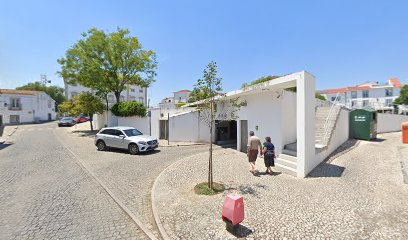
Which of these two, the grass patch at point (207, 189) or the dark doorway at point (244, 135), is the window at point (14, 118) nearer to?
the dark doorway at point (244, 135)

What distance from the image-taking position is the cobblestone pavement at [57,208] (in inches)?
168

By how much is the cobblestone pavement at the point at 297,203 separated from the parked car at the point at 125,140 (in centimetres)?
425

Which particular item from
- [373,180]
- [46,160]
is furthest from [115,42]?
[373,180]

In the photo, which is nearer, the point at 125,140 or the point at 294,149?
the point at 294,149

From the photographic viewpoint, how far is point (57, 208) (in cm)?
532

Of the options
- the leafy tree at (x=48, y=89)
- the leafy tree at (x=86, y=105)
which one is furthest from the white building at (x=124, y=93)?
the leafy tree at (x=86, y=105)

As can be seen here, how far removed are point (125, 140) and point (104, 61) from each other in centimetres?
1443

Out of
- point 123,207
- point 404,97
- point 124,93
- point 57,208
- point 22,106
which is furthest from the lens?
point 124,93

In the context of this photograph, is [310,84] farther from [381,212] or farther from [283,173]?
[381,212]

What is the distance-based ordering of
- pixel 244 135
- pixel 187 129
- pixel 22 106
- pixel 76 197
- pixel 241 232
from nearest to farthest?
1. pixel 241 232
2. pixel 76 197
3. pixel 244 135
4. pixel 187 129
5. pixel 22 106

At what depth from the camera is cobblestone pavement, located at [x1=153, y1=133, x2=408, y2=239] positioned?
4184mm

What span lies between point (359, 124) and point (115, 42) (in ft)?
82.1

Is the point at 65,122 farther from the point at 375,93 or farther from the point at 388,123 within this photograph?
the point at 375,93

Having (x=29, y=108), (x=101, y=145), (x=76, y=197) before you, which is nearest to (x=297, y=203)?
(x=76, y=197)
